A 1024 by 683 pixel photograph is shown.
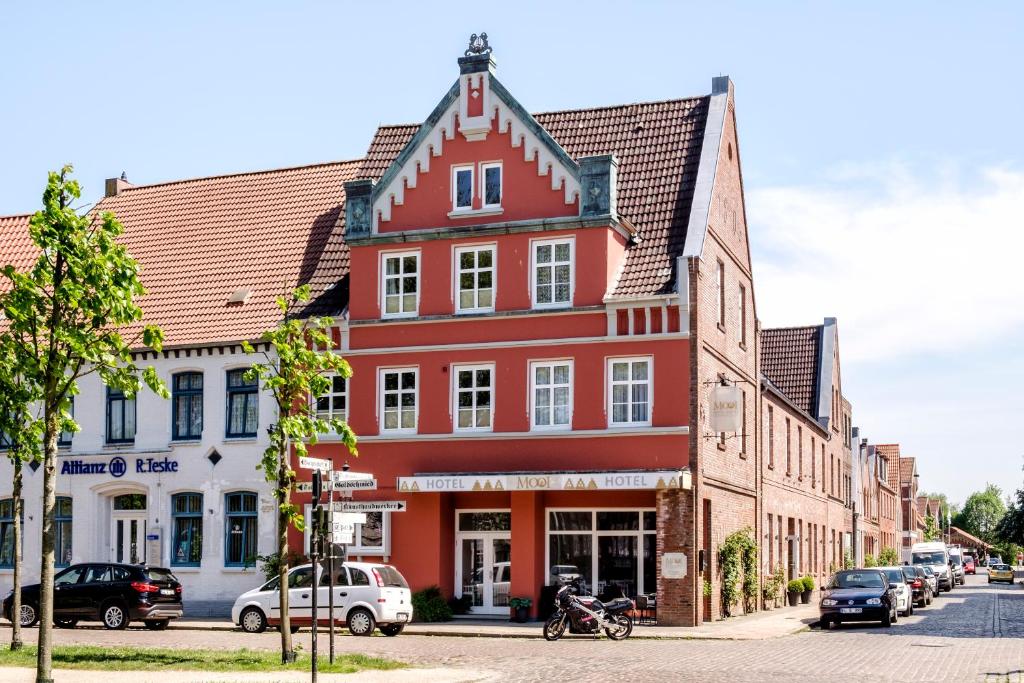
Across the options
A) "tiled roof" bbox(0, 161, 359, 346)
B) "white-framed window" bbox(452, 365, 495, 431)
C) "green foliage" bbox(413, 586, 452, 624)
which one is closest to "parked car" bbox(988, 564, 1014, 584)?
"tiled roof" bbox(0, 161, 359, 346)

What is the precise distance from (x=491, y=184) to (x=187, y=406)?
1068 centimetres

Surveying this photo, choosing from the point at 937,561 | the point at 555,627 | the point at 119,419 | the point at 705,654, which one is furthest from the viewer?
the point at 937,561

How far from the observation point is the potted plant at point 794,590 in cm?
4434

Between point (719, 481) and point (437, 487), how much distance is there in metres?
7.27

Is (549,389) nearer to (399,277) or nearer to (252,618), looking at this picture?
(399,277)

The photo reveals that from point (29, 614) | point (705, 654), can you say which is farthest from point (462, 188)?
point (705, 654)

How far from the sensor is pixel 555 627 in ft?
93.1

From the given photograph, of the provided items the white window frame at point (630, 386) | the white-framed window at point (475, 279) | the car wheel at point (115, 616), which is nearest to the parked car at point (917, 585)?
the white window frame at point (630, 386)

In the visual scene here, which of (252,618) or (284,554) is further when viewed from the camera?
(252,618)

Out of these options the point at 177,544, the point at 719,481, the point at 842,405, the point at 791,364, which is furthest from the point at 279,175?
the point at 842,405

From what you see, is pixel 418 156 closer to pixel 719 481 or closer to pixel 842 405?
pixel 719 481

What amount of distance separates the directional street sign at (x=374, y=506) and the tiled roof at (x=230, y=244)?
5.53 metres

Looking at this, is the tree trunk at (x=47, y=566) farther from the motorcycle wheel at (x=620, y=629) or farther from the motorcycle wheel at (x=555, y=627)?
the motorcycle wheel at (x=620, y=629)

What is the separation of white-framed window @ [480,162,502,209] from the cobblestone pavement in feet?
38.0
